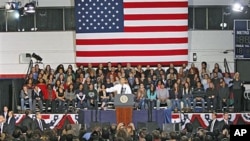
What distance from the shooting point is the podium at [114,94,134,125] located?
21.1 metres

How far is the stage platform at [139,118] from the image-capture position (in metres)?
22.2

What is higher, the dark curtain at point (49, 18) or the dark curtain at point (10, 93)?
the dark curtain at point (49, 18)

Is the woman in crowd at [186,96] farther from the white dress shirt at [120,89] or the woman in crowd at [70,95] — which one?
the woman in crowd at [70,95]

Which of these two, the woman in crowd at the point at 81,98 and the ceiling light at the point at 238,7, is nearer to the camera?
the woman in crowd at the point at 81,98

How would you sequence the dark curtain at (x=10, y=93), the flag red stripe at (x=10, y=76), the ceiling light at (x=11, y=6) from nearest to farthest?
the dark curtain at (x=10, y=93), the ceiling light at (x=11, y=6), the flag red stripe at (x=10, y=76)

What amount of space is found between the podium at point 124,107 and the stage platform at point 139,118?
413mm

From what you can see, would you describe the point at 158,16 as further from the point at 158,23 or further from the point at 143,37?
the point at 143,37

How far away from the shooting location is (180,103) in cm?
2348

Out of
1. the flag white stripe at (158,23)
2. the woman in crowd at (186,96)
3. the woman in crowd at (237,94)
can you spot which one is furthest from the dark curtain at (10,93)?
the woman in crowd at (237,94)

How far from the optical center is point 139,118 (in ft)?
72.7

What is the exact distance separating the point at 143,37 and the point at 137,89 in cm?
356

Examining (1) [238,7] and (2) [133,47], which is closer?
(1) [238,7]

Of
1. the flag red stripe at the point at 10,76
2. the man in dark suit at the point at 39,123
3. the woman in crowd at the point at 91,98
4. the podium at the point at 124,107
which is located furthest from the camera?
the flag red stripe at the point at 10,76

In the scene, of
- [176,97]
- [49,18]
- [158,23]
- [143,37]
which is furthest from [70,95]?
[49,18]
